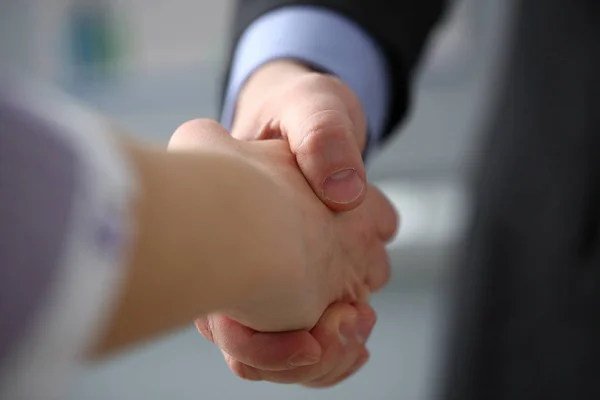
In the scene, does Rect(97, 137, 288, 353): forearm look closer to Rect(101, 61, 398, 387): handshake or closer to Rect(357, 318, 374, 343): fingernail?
Rect(101, 61, 398, 387): handshake

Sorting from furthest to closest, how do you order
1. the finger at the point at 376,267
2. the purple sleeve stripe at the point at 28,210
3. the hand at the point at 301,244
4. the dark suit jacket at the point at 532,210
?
the dark suit jacket at the point at 532,210 < the finger at the point at 376,267 < the hand at the point at 301,244 < the purple sleeve stripe at the point at 28,210

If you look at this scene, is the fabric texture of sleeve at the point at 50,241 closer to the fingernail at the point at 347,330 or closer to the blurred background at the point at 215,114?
the fingernail at the point at 347,330

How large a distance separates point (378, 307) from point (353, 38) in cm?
81

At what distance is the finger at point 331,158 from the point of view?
452 mm

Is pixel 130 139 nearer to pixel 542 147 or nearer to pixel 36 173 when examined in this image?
pixel 36 173

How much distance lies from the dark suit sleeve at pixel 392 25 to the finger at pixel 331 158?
165 mm

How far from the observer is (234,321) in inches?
16.4

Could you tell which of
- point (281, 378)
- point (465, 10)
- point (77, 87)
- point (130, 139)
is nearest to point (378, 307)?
point (465, 10)

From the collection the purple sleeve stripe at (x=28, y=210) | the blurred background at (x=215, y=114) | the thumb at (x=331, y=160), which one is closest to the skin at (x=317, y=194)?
the thumb at (x=331, y=160)

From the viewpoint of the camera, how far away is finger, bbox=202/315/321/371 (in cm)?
42

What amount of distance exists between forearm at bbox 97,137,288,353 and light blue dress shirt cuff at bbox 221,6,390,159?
0.26 m

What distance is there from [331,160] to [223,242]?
17cm

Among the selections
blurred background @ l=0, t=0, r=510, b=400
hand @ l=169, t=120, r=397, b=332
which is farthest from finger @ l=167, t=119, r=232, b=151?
blurred background @ l=0, t=0, r=510, b=400

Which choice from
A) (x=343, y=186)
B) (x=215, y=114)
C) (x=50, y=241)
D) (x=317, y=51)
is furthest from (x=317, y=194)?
(x=215, y=114)
